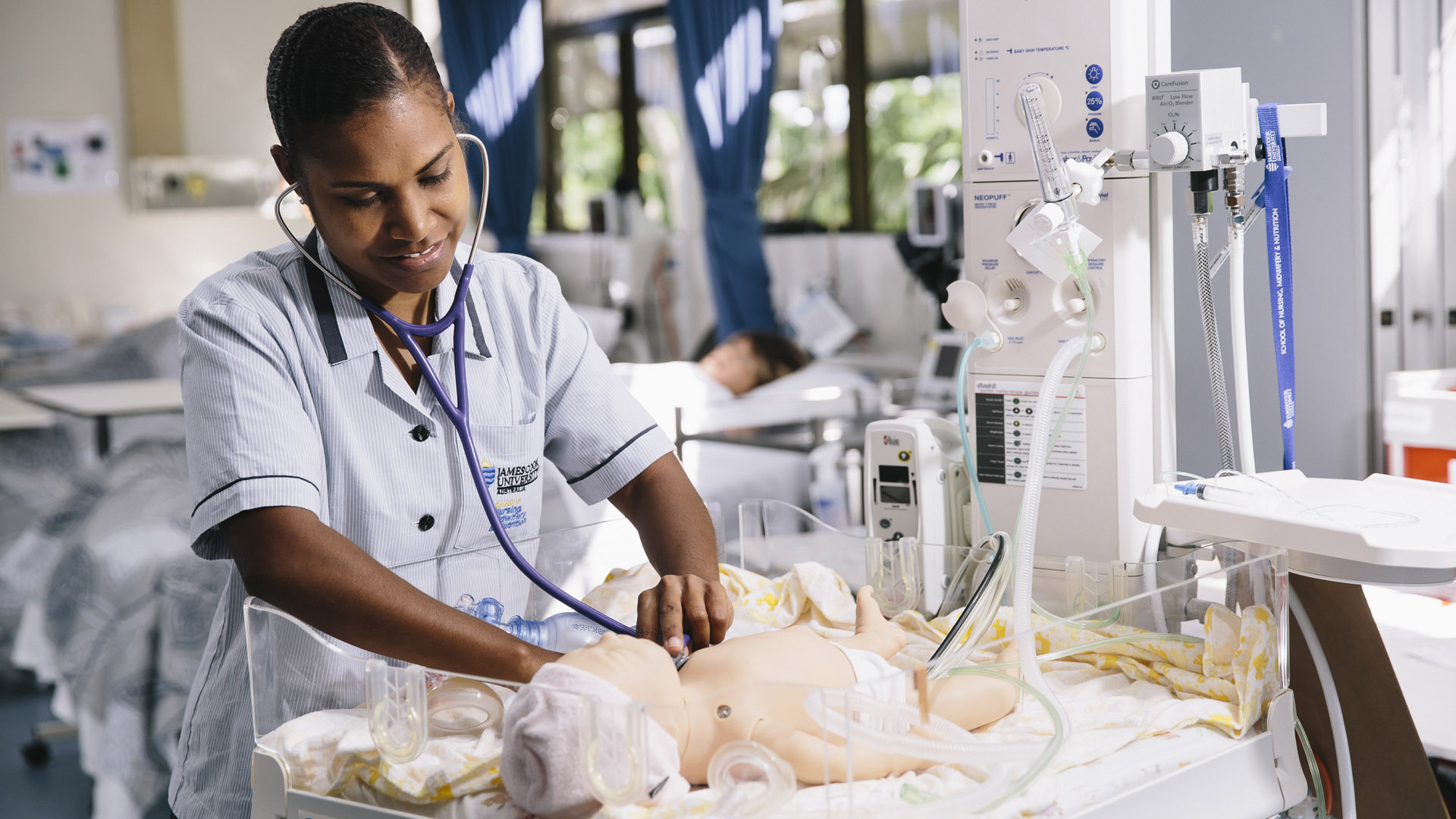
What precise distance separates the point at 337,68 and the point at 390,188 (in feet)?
0.37

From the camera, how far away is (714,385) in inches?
147

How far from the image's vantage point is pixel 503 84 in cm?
559

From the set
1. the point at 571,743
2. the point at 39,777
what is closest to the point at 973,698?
the point at 571,743

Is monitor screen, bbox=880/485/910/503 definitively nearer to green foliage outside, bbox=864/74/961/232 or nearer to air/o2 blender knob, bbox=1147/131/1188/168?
air/o2 blender knob, bbox=1147/131/1188/168

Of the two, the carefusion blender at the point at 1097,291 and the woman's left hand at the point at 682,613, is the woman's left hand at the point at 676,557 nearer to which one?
the woman's left hand at the point at 682,613

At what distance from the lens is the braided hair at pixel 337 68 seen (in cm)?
108

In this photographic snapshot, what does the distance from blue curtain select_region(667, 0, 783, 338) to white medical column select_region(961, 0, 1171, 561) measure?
3134 millimetres

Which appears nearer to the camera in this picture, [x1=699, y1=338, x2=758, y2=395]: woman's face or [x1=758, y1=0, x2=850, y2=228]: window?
[x1=699, y1=338, x2=758, y2=395]: woman's face

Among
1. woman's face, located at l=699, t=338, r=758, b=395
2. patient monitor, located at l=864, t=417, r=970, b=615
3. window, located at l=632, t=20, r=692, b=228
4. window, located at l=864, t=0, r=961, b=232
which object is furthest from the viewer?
window, located at l=632, t=20, r=692, b=228

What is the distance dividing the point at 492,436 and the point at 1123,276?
2.30ft

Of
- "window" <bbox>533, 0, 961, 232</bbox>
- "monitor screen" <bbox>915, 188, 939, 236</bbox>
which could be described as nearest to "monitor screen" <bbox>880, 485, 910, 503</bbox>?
"monitor screen" <bbox>915, 188, 939, 236</bbox>

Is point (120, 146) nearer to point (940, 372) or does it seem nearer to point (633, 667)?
point (940, 372)

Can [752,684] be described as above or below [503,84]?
below

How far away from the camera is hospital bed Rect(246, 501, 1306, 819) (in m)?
0.84
